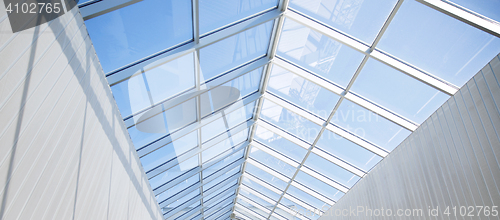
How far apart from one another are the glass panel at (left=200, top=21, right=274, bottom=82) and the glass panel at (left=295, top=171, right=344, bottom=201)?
910 centimetres

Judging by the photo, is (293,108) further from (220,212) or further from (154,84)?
(220,212)

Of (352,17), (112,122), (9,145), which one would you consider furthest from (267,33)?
(9,145)

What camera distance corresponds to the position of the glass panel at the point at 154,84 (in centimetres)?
831

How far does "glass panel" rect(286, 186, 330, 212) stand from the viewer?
1908cm

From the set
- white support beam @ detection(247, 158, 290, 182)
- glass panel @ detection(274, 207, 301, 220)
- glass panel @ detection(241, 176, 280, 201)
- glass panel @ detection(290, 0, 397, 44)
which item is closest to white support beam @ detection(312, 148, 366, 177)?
white support beam @ detection(247, 158, 290, 182)

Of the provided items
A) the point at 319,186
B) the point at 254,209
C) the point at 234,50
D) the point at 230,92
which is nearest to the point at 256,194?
the point at 254,209

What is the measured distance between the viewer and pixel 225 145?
15758mm

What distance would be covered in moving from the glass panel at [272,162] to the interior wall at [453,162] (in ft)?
21.5

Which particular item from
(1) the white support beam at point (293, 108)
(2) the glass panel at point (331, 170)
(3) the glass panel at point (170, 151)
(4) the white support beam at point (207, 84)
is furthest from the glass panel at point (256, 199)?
(4) the white support beam at point (207, 84)

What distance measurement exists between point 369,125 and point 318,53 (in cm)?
360

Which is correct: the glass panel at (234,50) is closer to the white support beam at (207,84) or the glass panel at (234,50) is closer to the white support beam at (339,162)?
the white support beam at (207,84)

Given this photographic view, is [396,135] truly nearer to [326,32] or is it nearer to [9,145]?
[326,32]

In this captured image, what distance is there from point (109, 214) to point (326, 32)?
7769 mm

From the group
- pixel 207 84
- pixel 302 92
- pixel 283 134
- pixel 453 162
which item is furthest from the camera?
pixel 283 134
